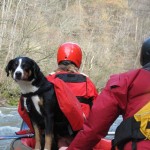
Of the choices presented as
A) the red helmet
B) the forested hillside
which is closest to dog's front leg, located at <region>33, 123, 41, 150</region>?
the red helmet

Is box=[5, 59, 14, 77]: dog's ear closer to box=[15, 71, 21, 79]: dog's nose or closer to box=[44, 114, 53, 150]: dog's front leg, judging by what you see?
box=[15, 71, 21, 79]: dog's nose

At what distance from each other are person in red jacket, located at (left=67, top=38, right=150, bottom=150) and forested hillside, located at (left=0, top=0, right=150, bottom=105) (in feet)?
56.9

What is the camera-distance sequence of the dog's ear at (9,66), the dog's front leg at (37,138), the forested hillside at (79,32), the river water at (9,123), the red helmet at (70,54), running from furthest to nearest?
the forested hillside at (79,32), the river water at (9,123), the red helmet at (70,54), the dog's ear at (9,66), the dog's front leg at (37,138)

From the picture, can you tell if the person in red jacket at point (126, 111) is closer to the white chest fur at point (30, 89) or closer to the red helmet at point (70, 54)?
the white chest fur at point (30, 89)

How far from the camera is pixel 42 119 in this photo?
3861 millimetres

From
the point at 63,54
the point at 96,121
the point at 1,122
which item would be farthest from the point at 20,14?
the point at 96,121

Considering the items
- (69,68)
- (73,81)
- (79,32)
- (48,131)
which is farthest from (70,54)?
(79,32)

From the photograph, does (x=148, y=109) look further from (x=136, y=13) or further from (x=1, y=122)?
(x=136, y=13)

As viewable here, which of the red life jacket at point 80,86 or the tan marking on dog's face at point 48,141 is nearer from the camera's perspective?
the tan marking on dog's face at point 48,141

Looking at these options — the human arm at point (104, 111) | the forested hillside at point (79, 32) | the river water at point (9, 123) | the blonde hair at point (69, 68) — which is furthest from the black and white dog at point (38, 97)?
the forested hillside at point (79, 32)

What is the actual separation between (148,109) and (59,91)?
5.87ft

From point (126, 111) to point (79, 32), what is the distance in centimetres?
3560

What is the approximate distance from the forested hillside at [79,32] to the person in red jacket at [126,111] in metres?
17.3

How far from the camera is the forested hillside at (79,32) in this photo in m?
22.5
